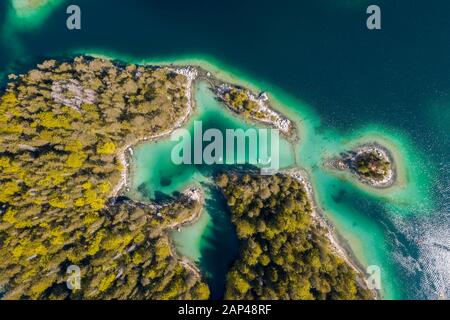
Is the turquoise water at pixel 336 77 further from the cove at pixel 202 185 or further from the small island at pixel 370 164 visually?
the small island at pixel 370 164

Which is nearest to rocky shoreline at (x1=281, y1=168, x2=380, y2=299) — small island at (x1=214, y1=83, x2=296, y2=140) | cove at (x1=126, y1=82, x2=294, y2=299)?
cove at (x1=126, y1=82, x2=294, y2=299)

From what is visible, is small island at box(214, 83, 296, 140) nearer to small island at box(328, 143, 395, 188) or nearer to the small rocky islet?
the small rocky islet

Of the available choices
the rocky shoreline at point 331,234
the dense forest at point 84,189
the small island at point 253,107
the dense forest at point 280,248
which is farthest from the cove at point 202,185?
the dense forest at point 280,248

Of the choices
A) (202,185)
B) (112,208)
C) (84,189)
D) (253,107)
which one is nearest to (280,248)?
(202,185)

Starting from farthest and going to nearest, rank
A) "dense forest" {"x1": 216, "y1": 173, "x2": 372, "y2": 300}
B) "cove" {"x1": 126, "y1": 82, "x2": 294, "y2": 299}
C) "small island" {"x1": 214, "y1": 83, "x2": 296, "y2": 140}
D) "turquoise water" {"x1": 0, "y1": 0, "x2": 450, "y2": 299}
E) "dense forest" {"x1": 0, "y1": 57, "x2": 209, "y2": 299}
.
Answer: "small island" {"x1": 214, "y1": 83, "x2": 296, "y2": 140}
"turquoise water" {"x1": 0, "y1": 0, "x2": 450, "y2": 299}
"cove" {"x1": 126, "y1": 82, "x2": 294, "y2": 299}
"dense forest" {"x1": 216, "y1": 173, "x2": 372, "y2": 300}
"dense forest" {"x1": 0, "y1": 57, "x2": 209, "y2": 299}

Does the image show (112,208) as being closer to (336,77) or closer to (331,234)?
(331,234)
